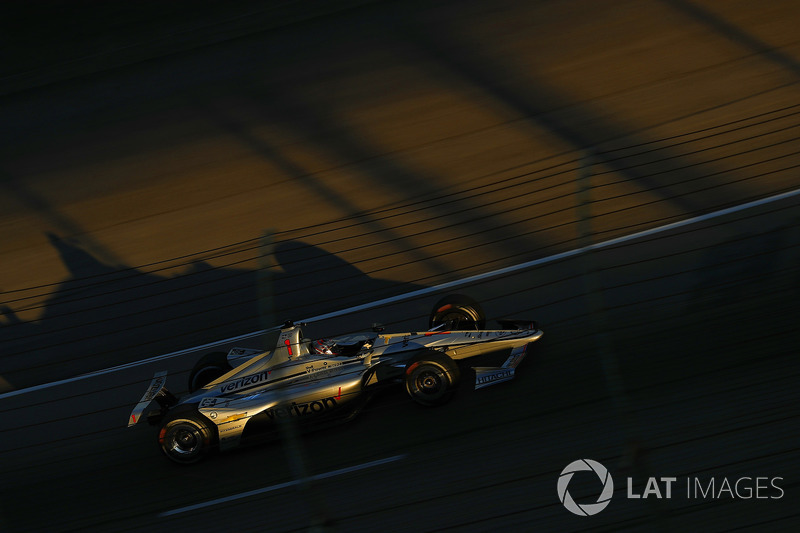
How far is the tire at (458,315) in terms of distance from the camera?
23.0 feet

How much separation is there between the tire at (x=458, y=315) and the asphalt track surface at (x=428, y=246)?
1.17 feet

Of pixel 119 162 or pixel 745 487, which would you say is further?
pixel 119 162

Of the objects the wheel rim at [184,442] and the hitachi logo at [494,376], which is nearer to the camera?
the hitachi logo at [494,376]

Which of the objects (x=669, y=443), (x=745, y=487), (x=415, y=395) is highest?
(x=415, y=395)

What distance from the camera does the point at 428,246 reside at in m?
8.71

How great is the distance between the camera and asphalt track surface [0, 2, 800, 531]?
498 cm

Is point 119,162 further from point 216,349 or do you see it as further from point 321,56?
point 216,349

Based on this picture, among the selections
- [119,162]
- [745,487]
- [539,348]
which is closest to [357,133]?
[119,162]

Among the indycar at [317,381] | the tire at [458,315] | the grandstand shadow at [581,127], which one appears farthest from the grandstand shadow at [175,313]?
the grandstand shadow at [581,127]

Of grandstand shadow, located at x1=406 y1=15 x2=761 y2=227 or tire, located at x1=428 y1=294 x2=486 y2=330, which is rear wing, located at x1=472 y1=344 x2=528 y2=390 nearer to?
tire, located at x1=428 y1=294 x2=486 y2=330

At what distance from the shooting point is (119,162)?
39.5ft

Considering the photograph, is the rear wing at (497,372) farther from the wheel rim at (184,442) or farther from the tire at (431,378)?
A: the wheel rim at (184,442)

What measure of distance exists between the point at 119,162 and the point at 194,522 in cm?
774

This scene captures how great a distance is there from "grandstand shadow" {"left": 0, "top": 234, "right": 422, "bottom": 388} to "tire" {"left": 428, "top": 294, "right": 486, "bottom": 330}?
1.19 meters
